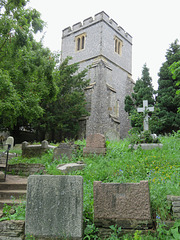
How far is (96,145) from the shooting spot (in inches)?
283

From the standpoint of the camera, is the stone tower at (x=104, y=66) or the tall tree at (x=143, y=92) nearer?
the tall tree at (x=143, y=92)

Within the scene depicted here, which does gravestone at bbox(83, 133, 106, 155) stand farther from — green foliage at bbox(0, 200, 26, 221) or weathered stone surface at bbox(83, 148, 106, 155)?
green foliage at bbox(0, 200, 26, 221)

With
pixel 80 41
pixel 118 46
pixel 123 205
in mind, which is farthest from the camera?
pixel 118 46

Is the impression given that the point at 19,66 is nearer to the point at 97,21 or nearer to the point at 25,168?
the point at 25,168

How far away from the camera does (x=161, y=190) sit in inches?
145

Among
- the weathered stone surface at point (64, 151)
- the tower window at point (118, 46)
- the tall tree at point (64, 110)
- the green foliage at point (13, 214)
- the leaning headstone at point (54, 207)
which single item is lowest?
the green foliage at point (13, 214)

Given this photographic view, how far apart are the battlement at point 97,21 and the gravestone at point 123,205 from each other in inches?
816

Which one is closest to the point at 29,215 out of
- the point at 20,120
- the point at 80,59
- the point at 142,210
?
the point at 142,210

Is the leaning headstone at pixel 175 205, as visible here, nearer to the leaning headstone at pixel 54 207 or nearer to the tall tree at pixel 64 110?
the leaning headstone at pixel 54 207

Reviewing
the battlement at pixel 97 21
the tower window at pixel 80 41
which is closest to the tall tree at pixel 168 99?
the battlement at pixel 97 21

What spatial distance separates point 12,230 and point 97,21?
2141 cm

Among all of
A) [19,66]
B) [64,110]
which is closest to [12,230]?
[19,66]

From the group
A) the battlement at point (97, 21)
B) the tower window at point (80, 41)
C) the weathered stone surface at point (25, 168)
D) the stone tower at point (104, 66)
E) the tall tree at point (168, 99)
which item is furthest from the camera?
the tower window at point (80, 41)

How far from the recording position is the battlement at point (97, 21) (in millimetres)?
21614
